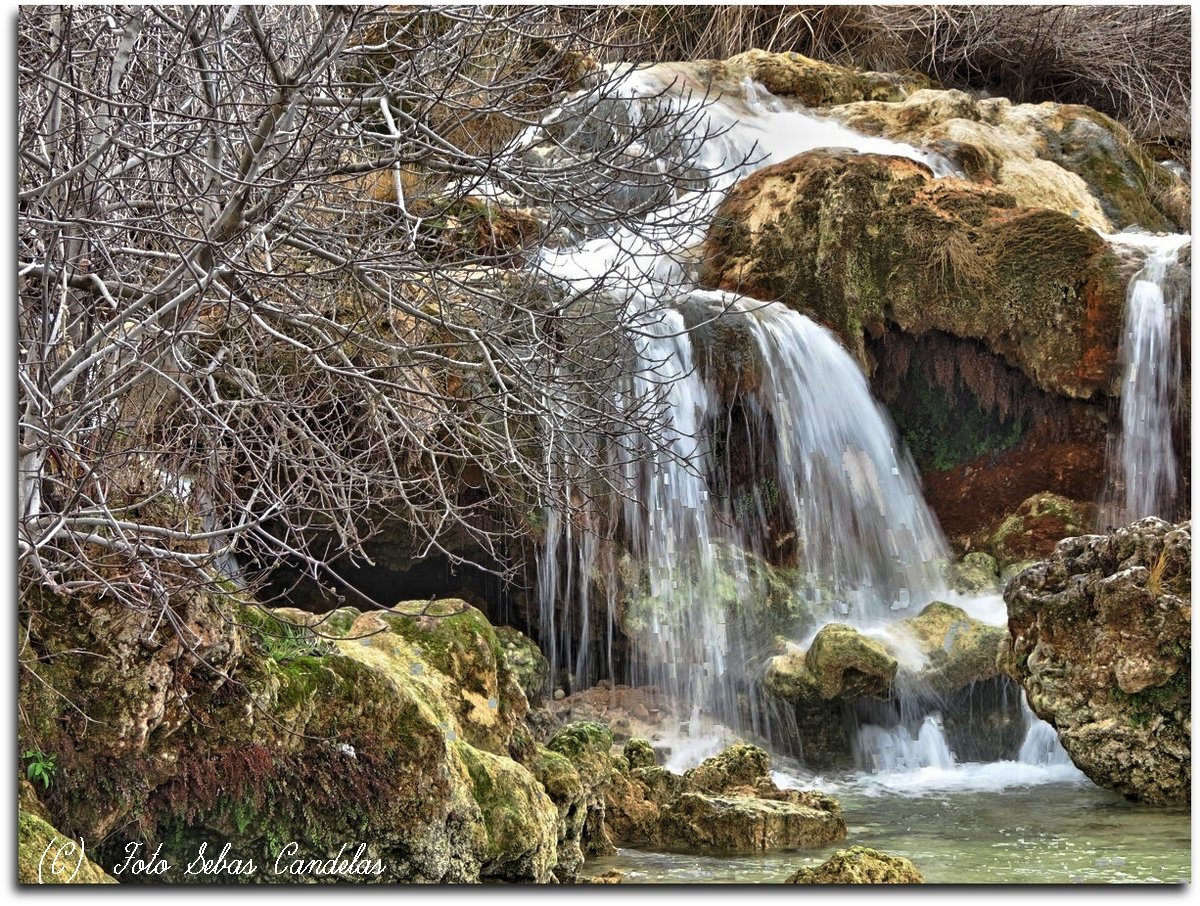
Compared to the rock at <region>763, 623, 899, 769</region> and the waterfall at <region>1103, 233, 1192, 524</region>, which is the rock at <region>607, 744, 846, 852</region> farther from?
the waterfall at <region>1103, 233, 1192, 524</region>

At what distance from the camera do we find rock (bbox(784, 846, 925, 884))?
4141 millimetres

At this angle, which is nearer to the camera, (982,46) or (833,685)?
(833,685)

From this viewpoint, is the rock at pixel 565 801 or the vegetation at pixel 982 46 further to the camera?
the vegetation at pixel 982 46

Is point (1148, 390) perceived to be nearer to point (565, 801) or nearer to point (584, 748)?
point (584, 748)

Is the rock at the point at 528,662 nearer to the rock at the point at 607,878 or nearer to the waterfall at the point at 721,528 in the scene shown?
the waterfall at the point at 721,528

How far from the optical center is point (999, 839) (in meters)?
5.20

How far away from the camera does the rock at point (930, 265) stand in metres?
9.88

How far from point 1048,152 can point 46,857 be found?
37.6 ft

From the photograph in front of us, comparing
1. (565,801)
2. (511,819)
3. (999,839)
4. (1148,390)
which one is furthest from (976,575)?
(511,819)

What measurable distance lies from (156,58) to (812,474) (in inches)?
230

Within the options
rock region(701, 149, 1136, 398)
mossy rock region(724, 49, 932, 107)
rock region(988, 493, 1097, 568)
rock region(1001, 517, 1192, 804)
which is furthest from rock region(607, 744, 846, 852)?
mossy rock region(724, 49, 932, 107)

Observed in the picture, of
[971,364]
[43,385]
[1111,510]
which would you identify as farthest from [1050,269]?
[43,385]

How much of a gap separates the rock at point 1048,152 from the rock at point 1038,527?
11.3ft

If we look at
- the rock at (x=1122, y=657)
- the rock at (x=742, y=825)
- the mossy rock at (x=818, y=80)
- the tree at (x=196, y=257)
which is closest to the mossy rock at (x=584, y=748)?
the rock at (x=742, y=825)
